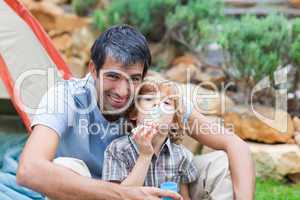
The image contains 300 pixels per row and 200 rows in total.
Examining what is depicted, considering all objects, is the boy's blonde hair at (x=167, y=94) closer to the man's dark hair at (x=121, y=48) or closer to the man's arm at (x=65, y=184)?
the man's dark hair at (x=121, y=48)

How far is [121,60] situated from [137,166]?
0.46 metres

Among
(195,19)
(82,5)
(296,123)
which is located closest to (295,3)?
(195,19)

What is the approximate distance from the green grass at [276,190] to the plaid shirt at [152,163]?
3.78 ft

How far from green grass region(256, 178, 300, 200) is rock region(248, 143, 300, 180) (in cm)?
6

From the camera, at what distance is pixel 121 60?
261 cm

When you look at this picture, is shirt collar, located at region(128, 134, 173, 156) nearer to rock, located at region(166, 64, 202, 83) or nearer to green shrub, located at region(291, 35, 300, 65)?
green shrub, located at region(291, 35, 300, 65)

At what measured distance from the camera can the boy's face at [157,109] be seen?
251 cm

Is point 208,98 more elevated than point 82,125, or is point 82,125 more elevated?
point 82,125

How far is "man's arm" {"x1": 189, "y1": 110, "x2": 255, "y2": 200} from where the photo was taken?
2598 mm

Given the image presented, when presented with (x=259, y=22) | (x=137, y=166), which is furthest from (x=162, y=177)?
(x=259, y=22)

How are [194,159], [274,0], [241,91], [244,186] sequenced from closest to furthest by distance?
[244,186] < [194,159] < [241,91] < [274,0]

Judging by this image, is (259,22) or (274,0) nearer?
(259,22)

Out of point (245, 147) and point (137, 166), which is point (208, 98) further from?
point (137, 166)

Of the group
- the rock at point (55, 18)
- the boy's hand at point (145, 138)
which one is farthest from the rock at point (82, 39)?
the boy's hand at point (145, 138)
